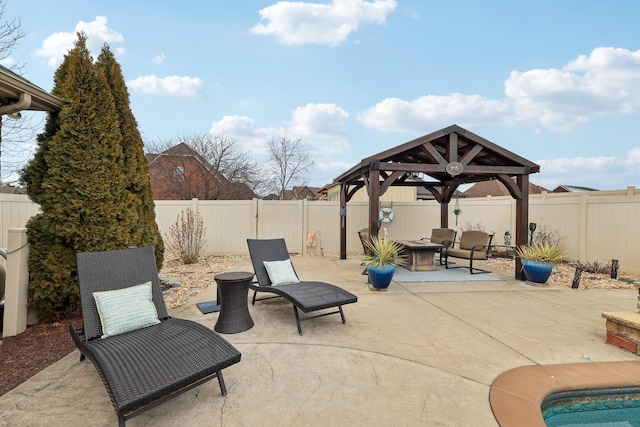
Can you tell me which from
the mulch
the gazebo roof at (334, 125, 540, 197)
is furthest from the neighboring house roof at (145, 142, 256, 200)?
the mulch

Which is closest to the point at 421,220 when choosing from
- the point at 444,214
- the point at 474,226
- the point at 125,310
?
the point at 444,214

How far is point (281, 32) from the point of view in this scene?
9.00 metres

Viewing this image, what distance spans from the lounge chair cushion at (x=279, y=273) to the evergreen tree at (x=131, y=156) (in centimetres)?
201

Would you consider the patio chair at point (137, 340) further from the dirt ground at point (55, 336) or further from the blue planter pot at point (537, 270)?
the blue planter pot at point (537, 270)

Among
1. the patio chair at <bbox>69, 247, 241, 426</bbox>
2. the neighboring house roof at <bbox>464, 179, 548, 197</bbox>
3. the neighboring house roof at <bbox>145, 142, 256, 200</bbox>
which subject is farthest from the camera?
the neighboring house roof at <bbox>464, 179, 548, 197</bbox>

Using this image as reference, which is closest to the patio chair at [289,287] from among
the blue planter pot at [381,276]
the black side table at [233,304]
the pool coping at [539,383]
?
the black side table at [233,304]

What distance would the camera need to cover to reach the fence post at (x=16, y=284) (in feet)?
10.8

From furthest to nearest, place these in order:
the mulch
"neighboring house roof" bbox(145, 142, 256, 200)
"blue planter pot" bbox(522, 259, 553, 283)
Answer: "neighboring house roof" bbox(145, 142, 256, 200) → "blue planter pot" bbox(522, 259, 553, 283) → the mulch

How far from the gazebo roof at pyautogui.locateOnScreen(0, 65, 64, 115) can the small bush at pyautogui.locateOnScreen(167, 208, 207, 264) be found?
15.2 ft

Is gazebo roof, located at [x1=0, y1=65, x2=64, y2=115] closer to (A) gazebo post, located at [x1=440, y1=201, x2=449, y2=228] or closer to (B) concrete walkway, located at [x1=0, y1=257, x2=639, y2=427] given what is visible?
(B) concrete walkway, located at [x1=0, y1=257, x2=639, y2=427]

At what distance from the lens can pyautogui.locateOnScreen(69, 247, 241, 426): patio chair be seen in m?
1.79

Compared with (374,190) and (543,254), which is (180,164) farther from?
(543,254)

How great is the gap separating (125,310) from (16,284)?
6.02 ft

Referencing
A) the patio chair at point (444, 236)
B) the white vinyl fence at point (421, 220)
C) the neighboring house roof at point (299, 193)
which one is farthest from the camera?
the neighboring house roof at point (299, 193)
